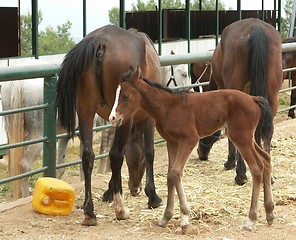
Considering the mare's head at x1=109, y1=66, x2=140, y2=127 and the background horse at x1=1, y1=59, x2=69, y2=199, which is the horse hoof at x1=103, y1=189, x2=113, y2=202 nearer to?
the mare's head at x1=109, y1=66, x2=140, y2=127

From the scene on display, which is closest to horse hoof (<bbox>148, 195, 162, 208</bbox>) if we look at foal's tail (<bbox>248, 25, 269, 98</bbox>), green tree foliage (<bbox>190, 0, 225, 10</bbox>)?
foal's tail (<bbox>248, 25, 269, 98</bbox>)

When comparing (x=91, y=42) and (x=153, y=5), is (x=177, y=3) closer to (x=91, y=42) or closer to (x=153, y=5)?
(x=153, y=5)

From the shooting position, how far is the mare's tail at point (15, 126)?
29.1 feet

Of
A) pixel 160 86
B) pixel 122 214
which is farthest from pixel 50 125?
pixel 160 86

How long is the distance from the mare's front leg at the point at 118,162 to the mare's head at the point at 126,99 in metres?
0.52

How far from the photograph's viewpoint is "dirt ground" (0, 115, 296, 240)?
5.68 m

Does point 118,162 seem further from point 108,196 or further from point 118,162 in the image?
point 108,196

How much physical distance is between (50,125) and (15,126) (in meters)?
1.91

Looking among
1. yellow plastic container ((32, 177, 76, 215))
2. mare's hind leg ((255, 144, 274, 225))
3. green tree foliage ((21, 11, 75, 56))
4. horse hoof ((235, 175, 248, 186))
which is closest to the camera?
mare's hind leg ((255, 144, 274, 225))

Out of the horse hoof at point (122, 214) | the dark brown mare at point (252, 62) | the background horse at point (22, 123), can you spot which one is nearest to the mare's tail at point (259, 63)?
the dark brown mare at point (252, 62)

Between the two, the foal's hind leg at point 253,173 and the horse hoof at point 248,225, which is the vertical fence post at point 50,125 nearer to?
the foal's hind leg at point 253,173

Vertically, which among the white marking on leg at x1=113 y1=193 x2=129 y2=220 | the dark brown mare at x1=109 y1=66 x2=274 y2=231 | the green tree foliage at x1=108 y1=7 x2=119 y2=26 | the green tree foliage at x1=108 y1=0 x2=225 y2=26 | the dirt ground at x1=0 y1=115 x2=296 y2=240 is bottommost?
the dirt ground at x1=0 y1=115 x2=296 y2=240

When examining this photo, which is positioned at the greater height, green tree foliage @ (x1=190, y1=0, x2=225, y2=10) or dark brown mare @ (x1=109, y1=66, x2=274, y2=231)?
green tree foliage @ (x1=190, y1=0, x2=225, y2=10)

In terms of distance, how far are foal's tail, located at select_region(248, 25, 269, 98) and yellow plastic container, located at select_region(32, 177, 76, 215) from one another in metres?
2.27
